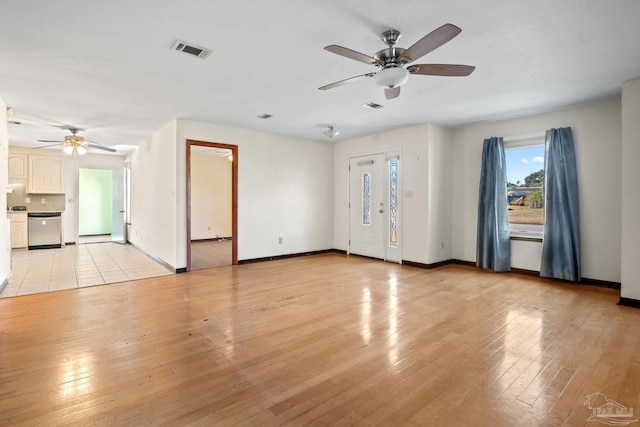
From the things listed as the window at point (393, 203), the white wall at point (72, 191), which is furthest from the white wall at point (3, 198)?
the window at point (393, 203)

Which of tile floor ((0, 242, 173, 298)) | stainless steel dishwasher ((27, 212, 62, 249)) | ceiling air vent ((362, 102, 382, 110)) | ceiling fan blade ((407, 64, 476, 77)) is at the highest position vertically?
ceiling air vent ((362, 102, 382, 110))

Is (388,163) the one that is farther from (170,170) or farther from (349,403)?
(349,403)

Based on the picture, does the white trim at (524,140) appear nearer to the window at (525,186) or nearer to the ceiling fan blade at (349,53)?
the window at (525,186)

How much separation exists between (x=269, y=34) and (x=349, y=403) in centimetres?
283

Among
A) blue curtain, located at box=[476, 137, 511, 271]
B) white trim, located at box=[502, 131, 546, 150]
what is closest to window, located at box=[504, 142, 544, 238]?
white trim, located at box=[502, 131, 546, 150]

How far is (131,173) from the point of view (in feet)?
28.0

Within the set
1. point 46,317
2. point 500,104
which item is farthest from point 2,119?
point 500,104

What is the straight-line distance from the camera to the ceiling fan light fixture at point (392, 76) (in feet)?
8.45

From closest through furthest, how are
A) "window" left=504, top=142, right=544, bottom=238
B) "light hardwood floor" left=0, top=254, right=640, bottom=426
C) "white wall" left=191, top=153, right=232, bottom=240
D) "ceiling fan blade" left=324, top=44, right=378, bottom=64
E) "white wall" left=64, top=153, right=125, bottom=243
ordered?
1. "light hardwood floor" left=0, top=254, right=640, bottom=426
2. "ceiling fan blade" left=324, top=44, right=378, bottom=64
3. "window" left=504, top=142, right=544, bottom=238
4. "white wall" left=64, top=153, right=125, bottom=243
5. "white wall" left=191, top=153, right=232, bottom=240

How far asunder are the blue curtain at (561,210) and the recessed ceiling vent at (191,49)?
5.11 m

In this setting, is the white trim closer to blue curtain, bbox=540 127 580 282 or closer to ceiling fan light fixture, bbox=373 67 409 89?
blue curtain, bbox=540 127 580 282

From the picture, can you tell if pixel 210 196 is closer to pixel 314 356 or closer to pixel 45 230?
pixel 45 230

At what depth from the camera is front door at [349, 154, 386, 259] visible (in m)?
6.62

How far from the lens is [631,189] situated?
3758 millimetres
